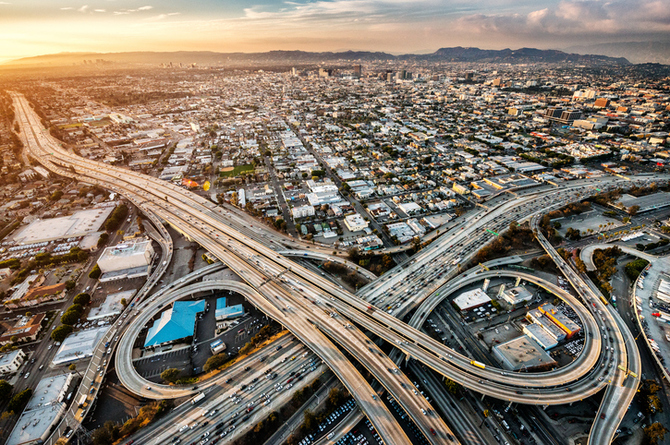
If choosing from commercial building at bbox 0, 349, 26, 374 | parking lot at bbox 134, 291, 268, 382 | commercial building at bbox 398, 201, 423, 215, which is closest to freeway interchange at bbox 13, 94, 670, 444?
parking lot at bbox 134, 291, 268, 382

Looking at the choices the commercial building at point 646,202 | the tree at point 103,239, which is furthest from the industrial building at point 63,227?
the commercial building at point 646,202

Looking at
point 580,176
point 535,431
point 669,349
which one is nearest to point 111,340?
point 535,431

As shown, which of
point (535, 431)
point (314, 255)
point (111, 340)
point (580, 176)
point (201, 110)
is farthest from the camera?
point (201, 110)

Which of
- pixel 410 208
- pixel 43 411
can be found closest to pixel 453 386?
pixel 410 208

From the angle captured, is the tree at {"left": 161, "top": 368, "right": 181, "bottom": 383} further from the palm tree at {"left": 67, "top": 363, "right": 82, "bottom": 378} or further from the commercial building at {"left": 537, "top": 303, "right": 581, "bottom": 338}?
the commercial building at {"left": 537, "top": 303, "right": 581, "bottom": 338}

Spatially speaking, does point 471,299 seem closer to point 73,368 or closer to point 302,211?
point 302,211

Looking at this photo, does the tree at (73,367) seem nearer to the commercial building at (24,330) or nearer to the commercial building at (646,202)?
the commercial building at (24,330)

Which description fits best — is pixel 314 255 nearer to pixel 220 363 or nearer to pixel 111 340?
pixel 220 363
